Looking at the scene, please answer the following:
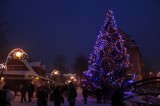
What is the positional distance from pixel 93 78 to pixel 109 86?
9.48 ft

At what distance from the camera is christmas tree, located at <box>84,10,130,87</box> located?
36.4m

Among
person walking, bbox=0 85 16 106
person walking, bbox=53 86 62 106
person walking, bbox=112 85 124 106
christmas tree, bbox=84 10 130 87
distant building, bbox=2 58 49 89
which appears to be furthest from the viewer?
distant building, bbox=2 58 49 89

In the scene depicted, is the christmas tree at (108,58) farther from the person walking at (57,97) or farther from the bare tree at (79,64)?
the bare tree at (79,64)

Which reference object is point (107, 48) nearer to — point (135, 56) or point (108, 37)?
point (108, 37)

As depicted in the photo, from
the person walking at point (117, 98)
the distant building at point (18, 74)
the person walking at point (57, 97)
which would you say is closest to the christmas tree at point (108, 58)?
the person walking at point (57, 97)

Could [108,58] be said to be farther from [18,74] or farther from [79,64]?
[79,64]

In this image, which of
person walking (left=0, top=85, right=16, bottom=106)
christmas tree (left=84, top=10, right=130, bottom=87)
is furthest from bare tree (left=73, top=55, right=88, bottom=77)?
person walking (left=0, top=85, right=16, bottom=106)

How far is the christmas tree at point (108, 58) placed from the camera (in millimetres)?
36375

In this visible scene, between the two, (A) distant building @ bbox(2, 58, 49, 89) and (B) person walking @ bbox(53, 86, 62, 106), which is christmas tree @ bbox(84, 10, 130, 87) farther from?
(A) distant building @ bbox(2, 58, 49, 89)

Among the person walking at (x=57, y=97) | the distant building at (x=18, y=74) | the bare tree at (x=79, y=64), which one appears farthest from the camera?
the bare tree at (x=79, y=64)

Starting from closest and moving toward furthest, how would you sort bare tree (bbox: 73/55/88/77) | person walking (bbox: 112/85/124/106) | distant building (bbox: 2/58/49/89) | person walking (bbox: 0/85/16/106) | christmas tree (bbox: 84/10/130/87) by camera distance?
1. person walking (bbox: 0/85/16/106)
2. person walking (bbox: 112/85/124/106)
3. christmas tree (bbox: 84/10/130/87)
4. distant building (bbox: 2/58/49/89)
5. bare tree (bbox: 73/55/88/77)

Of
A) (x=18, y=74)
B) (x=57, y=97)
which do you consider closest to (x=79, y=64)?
(x=18, y=74)

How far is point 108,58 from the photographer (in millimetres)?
36781

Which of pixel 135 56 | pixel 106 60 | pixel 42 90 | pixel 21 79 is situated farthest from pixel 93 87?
pixel 135 56
